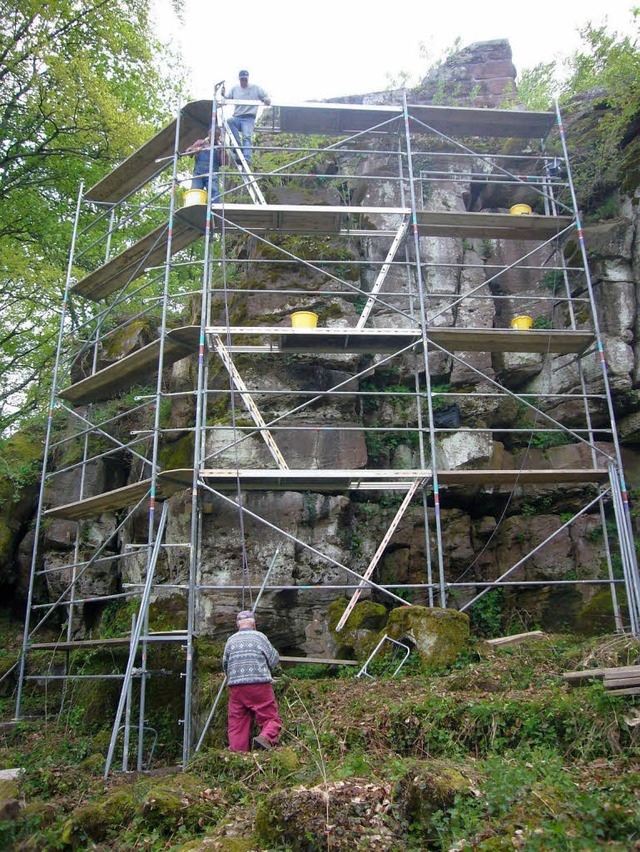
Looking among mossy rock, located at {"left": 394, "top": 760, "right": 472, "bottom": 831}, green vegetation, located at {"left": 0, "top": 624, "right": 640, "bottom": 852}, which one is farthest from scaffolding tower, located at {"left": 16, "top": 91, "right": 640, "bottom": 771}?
mossy rock, located at {"left": 394, "top": 760, "right": 472, "bottom": 831}

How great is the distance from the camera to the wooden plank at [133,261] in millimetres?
10320

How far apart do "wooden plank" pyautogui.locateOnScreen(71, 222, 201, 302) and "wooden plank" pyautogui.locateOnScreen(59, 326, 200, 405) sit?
1.35 meters

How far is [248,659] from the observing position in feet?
21.4

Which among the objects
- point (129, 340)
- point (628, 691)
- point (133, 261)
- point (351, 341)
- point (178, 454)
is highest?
point (133, 261)

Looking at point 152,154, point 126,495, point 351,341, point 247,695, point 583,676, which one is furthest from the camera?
point 152,154

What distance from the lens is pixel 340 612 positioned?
8.38m

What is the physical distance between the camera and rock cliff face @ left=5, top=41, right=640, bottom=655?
898 centimetres

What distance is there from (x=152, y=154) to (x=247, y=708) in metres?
7.67

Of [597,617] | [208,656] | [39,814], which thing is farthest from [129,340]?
[39,814]

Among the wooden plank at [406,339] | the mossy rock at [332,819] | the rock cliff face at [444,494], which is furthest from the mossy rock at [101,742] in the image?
the wooden plank at [406,339]

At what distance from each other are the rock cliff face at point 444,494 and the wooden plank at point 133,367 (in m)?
0.82

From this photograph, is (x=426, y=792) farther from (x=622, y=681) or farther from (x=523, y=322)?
(x=523, y=322)

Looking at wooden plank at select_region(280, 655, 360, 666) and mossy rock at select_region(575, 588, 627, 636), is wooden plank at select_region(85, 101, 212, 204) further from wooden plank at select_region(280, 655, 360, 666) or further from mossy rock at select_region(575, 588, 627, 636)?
mossy rock at select_region(575, 588, 627, 636)

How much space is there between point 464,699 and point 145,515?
18.7 ft
